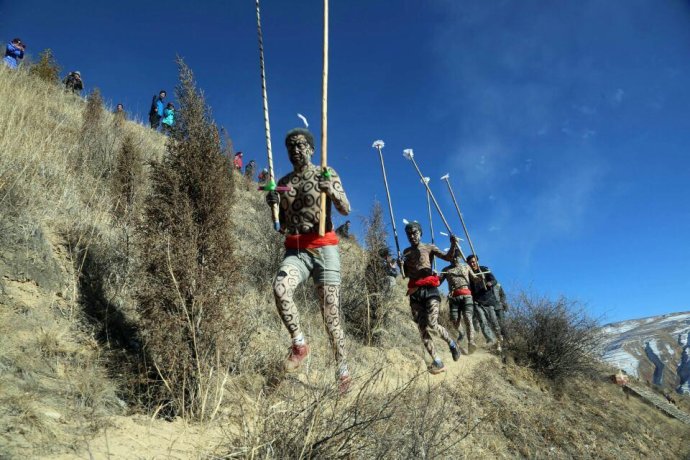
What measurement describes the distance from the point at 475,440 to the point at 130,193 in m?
5.50

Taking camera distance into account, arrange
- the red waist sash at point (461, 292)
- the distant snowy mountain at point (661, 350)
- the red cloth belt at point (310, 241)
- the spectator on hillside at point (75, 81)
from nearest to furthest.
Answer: the red cloth belt at point (310, 241), the red waist sash at point (461, 292), the spectator on hillside at point (75, 81), the distant snowy mountain at point (661, 350)

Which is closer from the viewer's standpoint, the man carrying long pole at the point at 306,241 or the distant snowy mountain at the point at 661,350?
the man carrying long pole at the point at 306,241

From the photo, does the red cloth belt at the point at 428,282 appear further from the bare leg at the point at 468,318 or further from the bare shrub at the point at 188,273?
the bare shrub at the point at 188,273

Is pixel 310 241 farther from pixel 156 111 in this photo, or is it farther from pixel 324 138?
pixel 156 111

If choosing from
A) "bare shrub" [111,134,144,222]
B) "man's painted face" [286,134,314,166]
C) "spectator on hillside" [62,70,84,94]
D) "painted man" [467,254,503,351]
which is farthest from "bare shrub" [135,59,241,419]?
"spectator on hillside" [62,70,84,94]

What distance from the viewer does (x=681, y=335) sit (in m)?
49.1

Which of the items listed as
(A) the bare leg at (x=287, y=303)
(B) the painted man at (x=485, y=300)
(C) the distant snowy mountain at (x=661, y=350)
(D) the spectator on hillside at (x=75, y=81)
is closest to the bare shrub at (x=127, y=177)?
(A) the bare leg at (x=287, y=303)

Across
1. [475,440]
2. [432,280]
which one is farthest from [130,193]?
[475,440]

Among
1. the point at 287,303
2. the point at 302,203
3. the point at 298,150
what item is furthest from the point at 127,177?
the point at 287,303

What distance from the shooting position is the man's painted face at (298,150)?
133 inches

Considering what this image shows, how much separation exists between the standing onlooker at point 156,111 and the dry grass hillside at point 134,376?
20.2ft

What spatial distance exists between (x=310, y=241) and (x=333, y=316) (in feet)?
2.04

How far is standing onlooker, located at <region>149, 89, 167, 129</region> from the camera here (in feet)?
40.3

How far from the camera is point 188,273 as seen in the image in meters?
2.42
